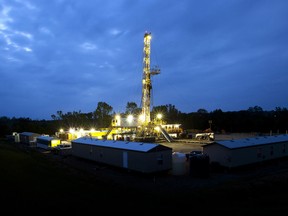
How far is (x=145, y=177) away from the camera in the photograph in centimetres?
1719

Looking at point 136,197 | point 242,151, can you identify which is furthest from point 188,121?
point 136,197

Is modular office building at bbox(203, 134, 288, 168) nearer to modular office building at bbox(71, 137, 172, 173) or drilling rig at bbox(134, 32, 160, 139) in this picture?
modular office building at bbox(71, 137, 172, 173)

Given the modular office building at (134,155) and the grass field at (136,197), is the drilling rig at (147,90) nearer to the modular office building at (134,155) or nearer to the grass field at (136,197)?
the modular office building at (134,155)

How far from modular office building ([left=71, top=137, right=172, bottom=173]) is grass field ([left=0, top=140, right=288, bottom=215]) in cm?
225

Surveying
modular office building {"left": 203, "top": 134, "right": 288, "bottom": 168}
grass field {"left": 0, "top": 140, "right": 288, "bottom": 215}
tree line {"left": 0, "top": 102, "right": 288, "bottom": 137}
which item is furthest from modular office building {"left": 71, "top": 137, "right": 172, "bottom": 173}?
tree line {"left": 0, "top": 102, "right": 288, "bottom": 137}

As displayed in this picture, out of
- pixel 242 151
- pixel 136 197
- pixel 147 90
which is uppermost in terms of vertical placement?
pixel 147 90

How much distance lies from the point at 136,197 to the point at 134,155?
6210 millimetres

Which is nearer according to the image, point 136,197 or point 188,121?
point 136,197

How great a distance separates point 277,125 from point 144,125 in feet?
117

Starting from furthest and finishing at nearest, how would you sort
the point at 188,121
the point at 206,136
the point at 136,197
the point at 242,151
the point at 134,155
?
the point at 188,121 → the point at 206,136 → the point at 242,151 → the point at 134,155 → the point at 136,197

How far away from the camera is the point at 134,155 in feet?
58.5

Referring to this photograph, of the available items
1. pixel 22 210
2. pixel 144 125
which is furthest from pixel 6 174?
pixel 144 125

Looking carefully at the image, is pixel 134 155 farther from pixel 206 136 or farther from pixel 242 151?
pixel 206 136

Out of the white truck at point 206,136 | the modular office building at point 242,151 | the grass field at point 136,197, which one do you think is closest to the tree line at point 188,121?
the white truck at point 206,136
